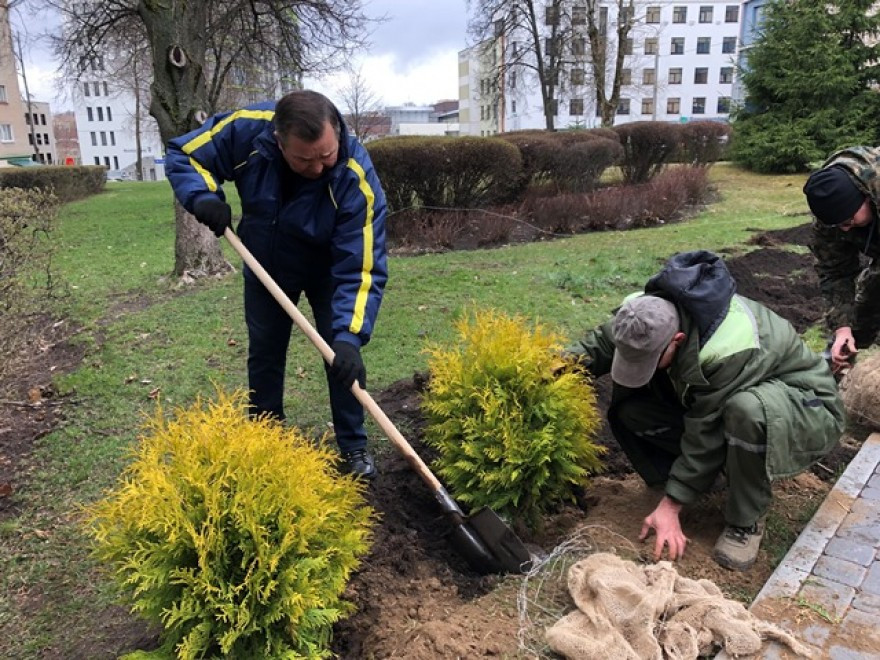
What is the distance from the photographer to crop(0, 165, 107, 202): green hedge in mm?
21438

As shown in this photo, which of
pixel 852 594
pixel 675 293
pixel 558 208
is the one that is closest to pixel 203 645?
pixel 675 293

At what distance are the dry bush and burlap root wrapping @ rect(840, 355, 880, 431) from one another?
5.26 meters

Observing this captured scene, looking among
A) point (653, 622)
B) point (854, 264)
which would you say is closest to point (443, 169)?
point (854, 264)

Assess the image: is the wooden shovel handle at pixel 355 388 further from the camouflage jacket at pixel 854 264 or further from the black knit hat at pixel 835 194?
the camouflage jacket at pixel 854 264

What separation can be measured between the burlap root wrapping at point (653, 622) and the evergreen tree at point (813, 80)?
20633 millimetres

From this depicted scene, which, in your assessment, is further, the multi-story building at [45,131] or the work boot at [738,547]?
the multi-story building at [45,131]

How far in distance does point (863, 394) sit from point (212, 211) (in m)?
3.80

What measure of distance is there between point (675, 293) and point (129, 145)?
290ft

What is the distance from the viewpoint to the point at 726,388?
105 inches

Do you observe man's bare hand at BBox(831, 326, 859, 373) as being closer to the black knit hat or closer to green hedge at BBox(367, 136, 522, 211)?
the black knit hat

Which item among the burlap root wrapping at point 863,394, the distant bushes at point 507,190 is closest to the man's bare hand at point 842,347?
the burlap root wrapping at point 863,394

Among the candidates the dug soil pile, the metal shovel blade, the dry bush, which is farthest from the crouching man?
the dry bush

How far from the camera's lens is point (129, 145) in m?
79.2

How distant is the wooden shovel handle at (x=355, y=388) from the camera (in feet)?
9.21
